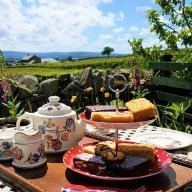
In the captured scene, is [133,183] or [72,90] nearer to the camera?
[133,183]

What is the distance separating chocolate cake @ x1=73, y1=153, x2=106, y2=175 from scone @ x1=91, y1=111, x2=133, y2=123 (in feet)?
0.53

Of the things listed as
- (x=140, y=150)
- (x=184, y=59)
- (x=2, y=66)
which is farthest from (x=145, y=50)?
(x=140, y=150)

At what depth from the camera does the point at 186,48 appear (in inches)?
221

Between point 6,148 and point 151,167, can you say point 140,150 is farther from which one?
point 6,148

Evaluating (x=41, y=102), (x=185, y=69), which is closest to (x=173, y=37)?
(x=185, y=69)

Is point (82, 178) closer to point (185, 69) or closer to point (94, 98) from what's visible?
point (185, 69)

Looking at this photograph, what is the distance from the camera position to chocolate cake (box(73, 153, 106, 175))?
1.59 metres

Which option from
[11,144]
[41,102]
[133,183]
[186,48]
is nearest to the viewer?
[133,183]

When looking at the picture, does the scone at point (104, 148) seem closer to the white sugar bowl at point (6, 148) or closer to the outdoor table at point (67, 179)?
the outdoor table at point (67, 179)

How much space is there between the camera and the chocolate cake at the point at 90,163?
1590mm

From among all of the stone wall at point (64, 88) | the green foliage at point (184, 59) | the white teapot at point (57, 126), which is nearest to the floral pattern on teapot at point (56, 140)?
the white teapot at point (57, 126)

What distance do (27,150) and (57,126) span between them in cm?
23

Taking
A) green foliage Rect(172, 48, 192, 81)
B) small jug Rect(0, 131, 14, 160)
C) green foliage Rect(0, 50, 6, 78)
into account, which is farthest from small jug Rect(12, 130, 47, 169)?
green foliage Rect(172, 48, 192, 81)

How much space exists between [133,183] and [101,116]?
1.06 feet
